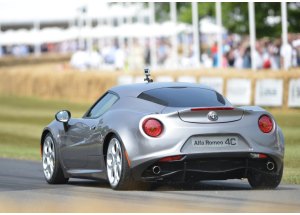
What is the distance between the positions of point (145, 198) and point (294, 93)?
71.2 feet

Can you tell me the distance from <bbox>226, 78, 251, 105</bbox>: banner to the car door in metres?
20.6

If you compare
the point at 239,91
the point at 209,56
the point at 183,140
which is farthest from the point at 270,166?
the point at 209,56

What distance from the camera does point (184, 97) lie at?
41.3 ft

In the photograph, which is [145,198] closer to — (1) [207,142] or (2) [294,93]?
(1) [207,142]

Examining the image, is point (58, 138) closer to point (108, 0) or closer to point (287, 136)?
point (287, 136)

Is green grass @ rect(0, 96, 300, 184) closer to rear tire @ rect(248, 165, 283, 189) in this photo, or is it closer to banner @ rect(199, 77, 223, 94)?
rear tire @ rect(248, 165, 283, 189)

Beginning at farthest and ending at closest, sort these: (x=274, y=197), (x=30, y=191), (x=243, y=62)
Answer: (x=243, y=62) < (x=30, y=191) < (x=274, y=197)

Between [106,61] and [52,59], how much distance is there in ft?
50.6

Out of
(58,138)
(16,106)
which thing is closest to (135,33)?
(16,106)

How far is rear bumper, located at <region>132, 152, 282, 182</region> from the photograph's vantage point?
12.0m

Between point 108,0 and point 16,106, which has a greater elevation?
point 108,0

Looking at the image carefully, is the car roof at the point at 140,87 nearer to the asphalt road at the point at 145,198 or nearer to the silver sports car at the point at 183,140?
the silver sports car at the point at 183,140

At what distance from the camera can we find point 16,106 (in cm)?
4162

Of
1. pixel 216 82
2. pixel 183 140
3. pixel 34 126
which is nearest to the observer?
pixel 183 140
